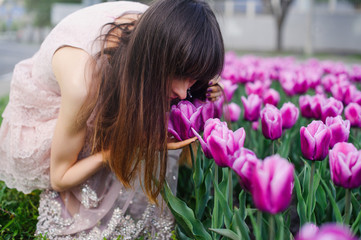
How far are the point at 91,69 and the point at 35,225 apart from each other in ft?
2.42

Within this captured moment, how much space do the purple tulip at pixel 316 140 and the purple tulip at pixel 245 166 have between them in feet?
0.94

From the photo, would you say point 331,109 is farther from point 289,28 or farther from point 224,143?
point 289,28

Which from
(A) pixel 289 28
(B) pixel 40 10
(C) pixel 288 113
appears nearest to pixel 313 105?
(C) pixel 288 113

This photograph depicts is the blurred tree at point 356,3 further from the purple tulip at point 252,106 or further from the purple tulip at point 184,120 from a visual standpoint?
the purple tulip at point 184,120

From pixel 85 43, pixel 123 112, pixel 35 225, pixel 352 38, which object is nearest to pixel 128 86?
pixel 123 112

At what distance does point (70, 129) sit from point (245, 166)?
28.6 inches

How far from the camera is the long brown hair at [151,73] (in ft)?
4.15

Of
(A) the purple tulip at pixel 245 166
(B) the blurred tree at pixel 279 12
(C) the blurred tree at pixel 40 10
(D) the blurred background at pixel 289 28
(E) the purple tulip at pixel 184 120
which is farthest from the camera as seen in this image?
(C) the blurred tree at pixel 40 10

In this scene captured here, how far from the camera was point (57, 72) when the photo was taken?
1.49 m

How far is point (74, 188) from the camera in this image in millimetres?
1648

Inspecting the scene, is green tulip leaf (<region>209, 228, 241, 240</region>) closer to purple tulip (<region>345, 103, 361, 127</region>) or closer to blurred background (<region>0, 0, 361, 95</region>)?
purple tulip (<region>345, 103, 361, 127</region>)

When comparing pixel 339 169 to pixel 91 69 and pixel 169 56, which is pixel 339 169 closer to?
pixel 169 56

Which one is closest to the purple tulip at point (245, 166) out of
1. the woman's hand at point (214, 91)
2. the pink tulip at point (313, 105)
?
the woman's hand at point (214, 91)

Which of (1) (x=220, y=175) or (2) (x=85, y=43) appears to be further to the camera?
(1) (x=220, y=175)
